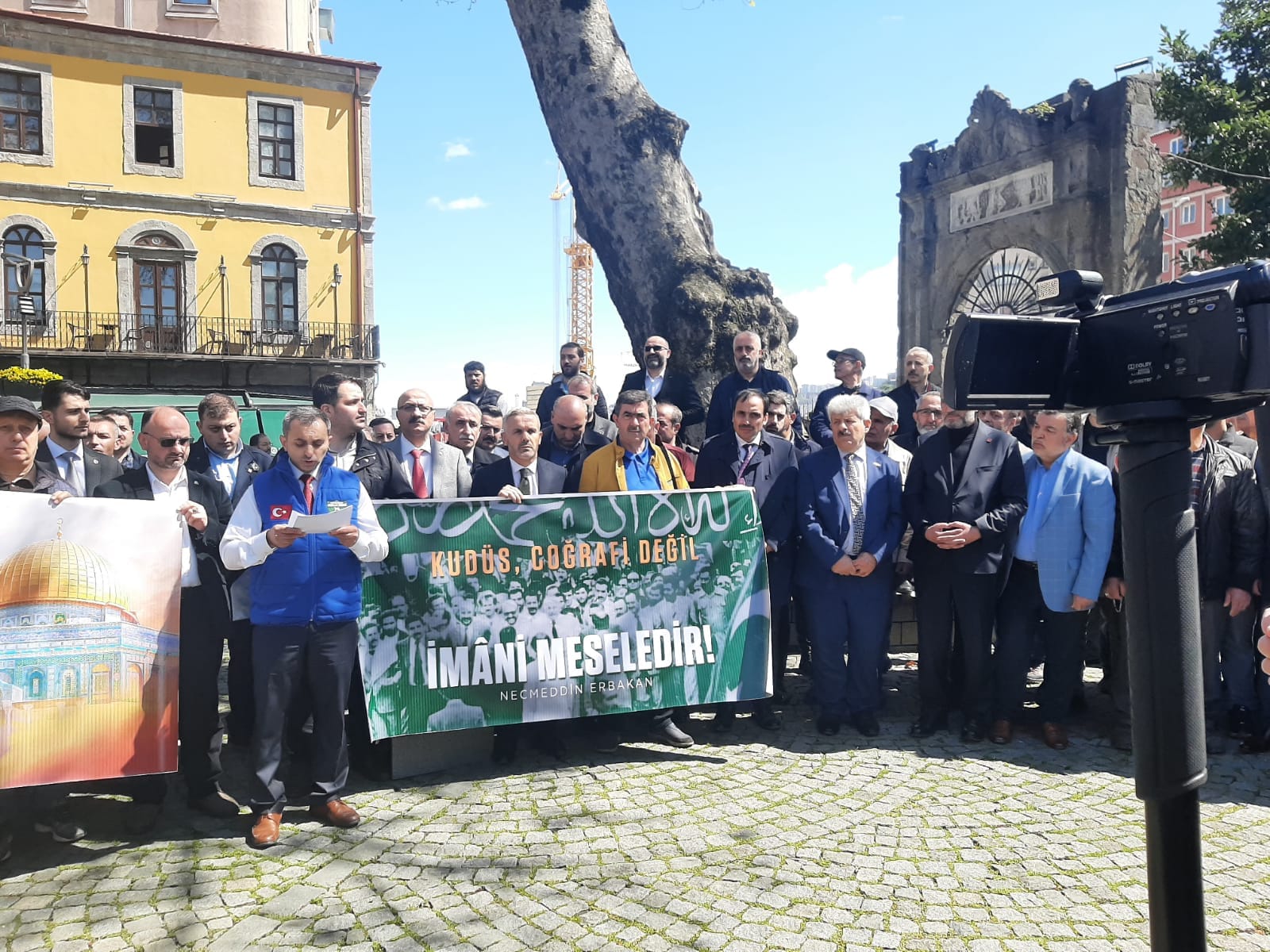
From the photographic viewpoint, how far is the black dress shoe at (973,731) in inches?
230

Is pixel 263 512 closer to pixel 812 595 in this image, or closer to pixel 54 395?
pixel 54 395

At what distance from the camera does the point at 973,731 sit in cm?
589

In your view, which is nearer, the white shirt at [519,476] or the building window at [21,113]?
the white shirt at [519,476]

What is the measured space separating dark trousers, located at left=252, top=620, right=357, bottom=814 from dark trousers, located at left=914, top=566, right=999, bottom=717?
344cm

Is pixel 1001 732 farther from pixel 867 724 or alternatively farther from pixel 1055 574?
Result: pixel 1055 574

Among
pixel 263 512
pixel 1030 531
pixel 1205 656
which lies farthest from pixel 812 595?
pixel 263 512

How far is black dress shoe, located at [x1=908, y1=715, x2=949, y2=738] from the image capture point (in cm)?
596

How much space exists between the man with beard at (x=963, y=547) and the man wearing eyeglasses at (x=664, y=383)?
300 centimetres

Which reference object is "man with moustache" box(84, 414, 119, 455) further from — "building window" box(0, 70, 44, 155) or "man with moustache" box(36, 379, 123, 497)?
"building window" box(0, 70, 44, 155)

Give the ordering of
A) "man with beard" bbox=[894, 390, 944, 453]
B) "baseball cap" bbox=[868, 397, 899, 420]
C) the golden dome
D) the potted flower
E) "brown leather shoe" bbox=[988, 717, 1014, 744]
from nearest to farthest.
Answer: the golden dome < "brown leather shoe" bbox=[988, 717, 1014, 744] < "baseball cap" bbox=[868, 397, 899, 420] < "man with beard" bbox=[894, 390, 944, 453] < the potted flower

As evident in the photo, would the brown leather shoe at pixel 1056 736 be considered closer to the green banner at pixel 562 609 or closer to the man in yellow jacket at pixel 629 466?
the green banner at pixel 562 609

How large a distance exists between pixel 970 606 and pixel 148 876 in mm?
4541

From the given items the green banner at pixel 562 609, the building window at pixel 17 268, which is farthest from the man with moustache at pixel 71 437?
the building window at pixel 17 268

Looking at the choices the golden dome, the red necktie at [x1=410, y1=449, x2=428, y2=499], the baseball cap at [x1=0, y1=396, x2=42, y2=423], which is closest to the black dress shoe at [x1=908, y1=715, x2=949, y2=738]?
the red necktie at [x1=410, y1=449, x2=428, y2=499]
